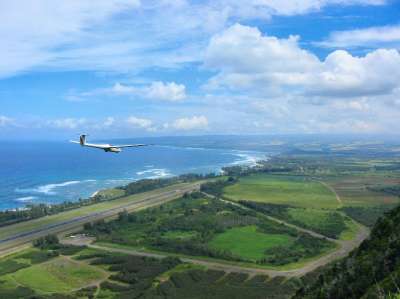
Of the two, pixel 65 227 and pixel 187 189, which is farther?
pixel 187 189

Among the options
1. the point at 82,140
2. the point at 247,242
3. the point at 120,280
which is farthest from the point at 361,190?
the point at 82,140

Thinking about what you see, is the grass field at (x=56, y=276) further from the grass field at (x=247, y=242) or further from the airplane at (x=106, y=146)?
the airplane at (x=106, y=146)

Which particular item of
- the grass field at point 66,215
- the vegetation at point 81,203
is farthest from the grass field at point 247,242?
the vegetation at point 81,203

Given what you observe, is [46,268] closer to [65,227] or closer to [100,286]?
[100,286]

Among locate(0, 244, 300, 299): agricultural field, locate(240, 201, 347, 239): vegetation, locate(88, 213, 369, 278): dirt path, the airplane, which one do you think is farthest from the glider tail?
locate(240, 201, 347, 239): vegetation

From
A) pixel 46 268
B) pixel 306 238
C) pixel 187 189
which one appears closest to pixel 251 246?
pixel 306 238
